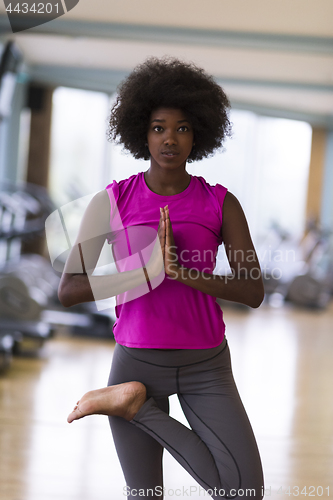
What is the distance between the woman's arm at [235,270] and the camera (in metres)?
1.24

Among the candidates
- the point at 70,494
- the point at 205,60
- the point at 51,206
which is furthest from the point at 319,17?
the point at 70,494

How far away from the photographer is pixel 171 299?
1.29 meters

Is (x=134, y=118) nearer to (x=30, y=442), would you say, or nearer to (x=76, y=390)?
(x=30, y=442)

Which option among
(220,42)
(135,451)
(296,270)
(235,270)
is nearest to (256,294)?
(235,270)

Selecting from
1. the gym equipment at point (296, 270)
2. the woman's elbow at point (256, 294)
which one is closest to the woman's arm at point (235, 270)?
the woman's elbow at point (256, 294)

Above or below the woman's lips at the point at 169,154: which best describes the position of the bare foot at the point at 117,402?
below

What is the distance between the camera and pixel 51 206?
18.9 ft

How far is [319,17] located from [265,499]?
14.6 ft

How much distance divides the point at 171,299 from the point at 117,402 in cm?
28

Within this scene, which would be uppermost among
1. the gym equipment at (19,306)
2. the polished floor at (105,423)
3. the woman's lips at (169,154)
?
the woman's lips at (169,154)

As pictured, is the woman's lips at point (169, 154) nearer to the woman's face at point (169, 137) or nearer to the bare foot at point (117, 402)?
the woman's face at point (169, 137)

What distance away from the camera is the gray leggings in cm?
125

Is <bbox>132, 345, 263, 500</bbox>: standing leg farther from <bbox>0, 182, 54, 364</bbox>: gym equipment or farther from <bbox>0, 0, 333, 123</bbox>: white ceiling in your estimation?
<bbox>0, 0, 333, 123</bbox>: white ceiling

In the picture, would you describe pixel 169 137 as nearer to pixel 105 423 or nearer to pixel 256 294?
pixel 256 294
